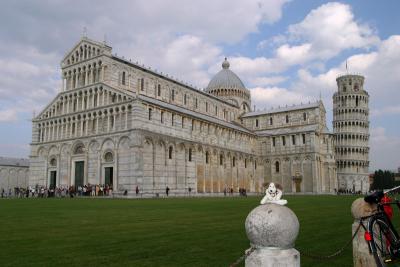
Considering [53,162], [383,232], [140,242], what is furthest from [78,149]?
[383,232]

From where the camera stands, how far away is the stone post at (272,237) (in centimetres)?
493

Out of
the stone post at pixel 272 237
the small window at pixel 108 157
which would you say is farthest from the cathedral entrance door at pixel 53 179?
the stone post at pixel 272 237

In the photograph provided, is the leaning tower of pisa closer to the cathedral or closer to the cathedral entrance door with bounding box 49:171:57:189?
the cathedral

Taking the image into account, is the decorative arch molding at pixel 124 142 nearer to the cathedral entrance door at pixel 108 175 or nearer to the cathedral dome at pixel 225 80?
the cathedral entrance door at pixel 108 175

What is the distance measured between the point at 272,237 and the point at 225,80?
7278 centimetres

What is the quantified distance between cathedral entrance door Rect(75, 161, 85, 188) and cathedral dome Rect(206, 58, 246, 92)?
35.7 m

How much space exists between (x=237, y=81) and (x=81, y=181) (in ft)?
136

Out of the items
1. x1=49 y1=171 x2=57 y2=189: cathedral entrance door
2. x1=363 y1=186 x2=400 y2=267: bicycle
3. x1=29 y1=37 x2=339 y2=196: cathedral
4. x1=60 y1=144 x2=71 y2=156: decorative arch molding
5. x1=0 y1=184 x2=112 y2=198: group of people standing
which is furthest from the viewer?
x1=49 y1=171 x2=57 y2=189: cathedral entrance door

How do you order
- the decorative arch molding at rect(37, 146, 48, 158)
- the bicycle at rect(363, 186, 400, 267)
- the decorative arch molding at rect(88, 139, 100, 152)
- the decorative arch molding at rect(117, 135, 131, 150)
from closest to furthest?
the bicycle at rect(363, 186, 400, 267)
the decorative arch molding at rect(117, 135, 131, 150)
the decorative arch molding at rect(88, 139, 100, 152)
the decorative arch molding at rect(37, 146, 48, 158)

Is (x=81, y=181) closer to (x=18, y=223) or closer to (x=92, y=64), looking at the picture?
(x=92, y=64)

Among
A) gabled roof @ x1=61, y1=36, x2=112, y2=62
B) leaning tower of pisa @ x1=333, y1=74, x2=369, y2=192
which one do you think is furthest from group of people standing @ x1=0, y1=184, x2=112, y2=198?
leaning tower of pisa @ x1=333, y1=74, x2=369, y2=192

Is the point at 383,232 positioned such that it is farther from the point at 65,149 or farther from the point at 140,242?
the point at 65,149

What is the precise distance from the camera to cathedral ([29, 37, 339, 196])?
1699 inches

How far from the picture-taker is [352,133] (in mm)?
86500
